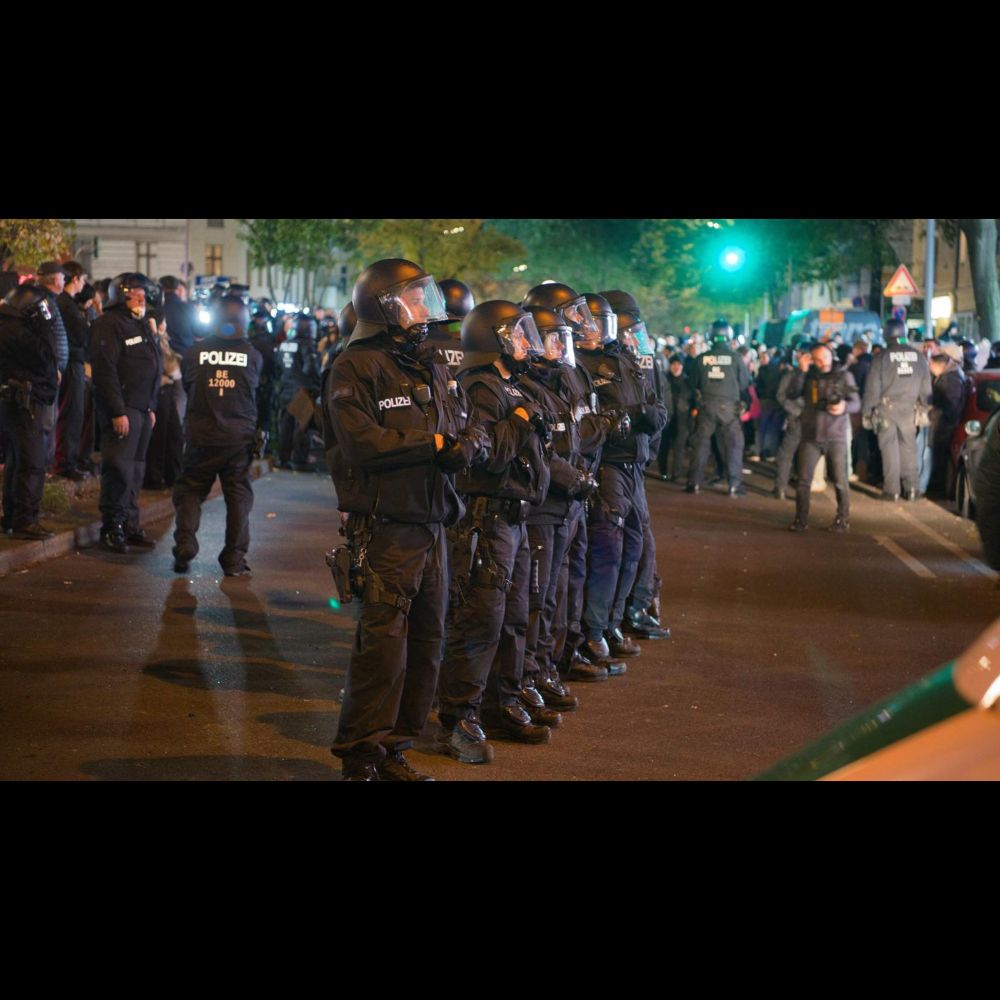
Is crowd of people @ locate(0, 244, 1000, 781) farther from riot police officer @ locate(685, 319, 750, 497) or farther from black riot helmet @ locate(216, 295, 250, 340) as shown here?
riot police officer @ locate(685, 319, 750, 497)

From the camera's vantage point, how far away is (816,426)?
1677 cm

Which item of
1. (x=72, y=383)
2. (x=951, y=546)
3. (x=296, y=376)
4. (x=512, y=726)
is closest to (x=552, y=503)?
(x=512, y=726)

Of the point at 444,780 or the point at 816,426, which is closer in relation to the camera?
the point at 444,780

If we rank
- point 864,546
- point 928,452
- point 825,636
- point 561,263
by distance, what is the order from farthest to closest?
point 561,263 < point 928,452 < point 864,546 < point 825,636

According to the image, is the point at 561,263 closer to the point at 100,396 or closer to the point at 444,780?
the point at 100,396

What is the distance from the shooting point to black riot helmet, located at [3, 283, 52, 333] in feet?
41.3

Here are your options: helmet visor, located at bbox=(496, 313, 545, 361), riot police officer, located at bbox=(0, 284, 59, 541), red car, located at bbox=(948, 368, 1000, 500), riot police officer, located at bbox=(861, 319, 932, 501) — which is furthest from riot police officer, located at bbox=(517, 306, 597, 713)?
riot police officer, located at bbox=(861, 319, 932, 501)

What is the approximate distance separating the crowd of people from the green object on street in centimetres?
316

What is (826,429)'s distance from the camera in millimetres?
16719

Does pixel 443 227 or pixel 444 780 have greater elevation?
pixel 443 227

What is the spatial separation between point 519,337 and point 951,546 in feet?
29.4
